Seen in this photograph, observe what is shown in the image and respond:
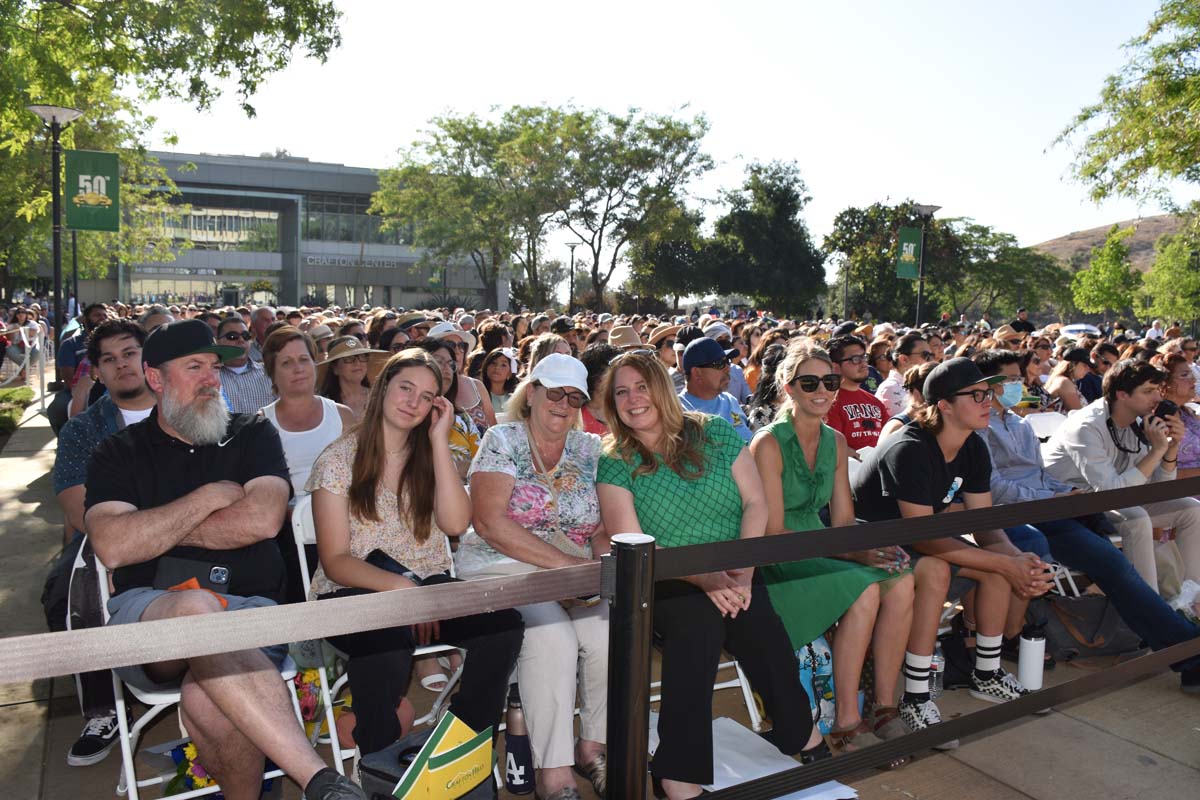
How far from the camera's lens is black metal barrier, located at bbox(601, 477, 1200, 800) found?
6.50 feet

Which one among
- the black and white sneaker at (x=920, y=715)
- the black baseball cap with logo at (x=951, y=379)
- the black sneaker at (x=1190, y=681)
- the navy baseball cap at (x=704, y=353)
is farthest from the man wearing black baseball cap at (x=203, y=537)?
the black sneaker at (x=1190, y=681)

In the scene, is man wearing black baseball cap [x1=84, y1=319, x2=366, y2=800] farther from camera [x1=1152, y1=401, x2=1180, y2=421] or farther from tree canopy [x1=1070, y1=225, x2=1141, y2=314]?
tree canopy [x1=1070, y1=225, x2=1141, y2=314]

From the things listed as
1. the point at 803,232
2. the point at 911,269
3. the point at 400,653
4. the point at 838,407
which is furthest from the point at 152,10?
the point at 803,232

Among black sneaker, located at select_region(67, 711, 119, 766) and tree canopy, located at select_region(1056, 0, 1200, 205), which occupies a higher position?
tree canopy, located at select_region(1056, 0, 1200, 205)

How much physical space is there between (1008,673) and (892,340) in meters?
6.94

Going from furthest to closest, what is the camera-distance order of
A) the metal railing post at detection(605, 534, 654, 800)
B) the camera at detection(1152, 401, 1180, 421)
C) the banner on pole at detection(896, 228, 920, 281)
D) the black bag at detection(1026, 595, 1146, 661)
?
the banner on pole at detection(896, 228, 920, 281)
the camera at detection(1152, 401, 1180, 421)
the black bag at detection(1026, 595, 1146, 661)
the metal railing post at detection(605, 534, 654, 800)

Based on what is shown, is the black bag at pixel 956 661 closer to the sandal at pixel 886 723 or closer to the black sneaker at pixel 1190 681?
the sandal at pixel 886 723

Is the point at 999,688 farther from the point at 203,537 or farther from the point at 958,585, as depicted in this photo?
the point at 203,537

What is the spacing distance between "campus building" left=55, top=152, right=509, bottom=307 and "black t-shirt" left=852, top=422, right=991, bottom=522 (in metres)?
66.7

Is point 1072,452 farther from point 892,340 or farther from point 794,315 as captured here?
point 794,315

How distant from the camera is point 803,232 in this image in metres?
51.2

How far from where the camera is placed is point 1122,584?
4430 millimetres

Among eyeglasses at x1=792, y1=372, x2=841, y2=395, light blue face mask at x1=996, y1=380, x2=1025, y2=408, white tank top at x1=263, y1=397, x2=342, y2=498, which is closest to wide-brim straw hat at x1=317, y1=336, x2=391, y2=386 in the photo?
white tank top at x1=263, y1=397, x2=342, y2=498

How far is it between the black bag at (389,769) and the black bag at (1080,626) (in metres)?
3.09
